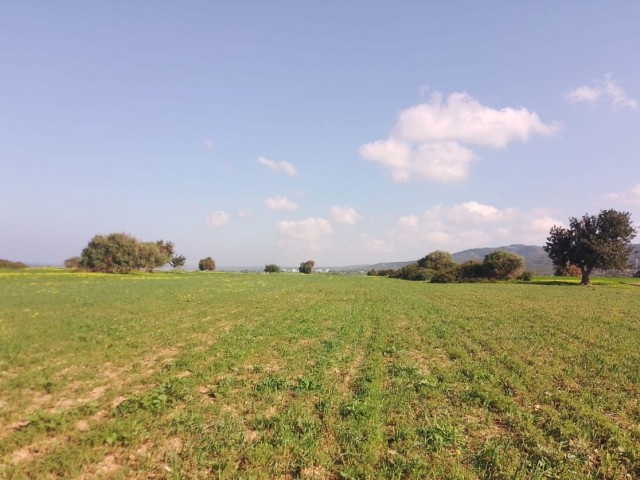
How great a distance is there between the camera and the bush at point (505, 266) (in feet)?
264

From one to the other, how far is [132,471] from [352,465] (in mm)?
3706

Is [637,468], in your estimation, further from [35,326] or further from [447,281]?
[447,281]

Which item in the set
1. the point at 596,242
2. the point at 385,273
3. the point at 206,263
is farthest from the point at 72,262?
the point at 596,242

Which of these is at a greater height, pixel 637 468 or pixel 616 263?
pixel 616 263

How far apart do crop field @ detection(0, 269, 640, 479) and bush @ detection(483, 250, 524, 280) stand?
66.6m

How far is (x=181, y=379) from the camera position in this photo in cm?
1103

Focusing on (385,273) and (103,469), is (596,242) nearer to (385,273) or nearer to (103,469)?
(385,273)

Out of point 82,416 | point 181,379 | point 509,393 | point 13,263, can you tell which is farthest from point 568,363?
point 13,263

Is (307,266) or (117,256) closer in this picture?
(117,256)

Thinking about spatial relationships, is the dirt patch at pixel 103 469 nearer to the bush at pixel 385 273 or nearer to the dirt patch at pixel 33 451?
the dirt patch at pixel 33 451

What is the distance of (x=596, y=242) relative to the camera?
217 ft

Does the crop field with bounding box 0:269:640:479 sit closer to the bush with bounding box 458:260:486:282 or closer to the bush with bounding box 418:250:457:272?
the bush with bounding box 458:260:486:282

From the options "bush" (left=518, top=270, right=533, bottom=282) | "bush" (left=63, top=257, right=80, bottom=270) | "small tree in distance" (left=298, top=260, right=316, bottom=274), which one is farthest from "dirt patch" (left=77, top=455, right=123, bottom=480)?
"small tree in distance" (left=298, top=260, right=316, bottom=274)

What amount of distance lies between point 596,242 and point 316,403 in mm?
75186
